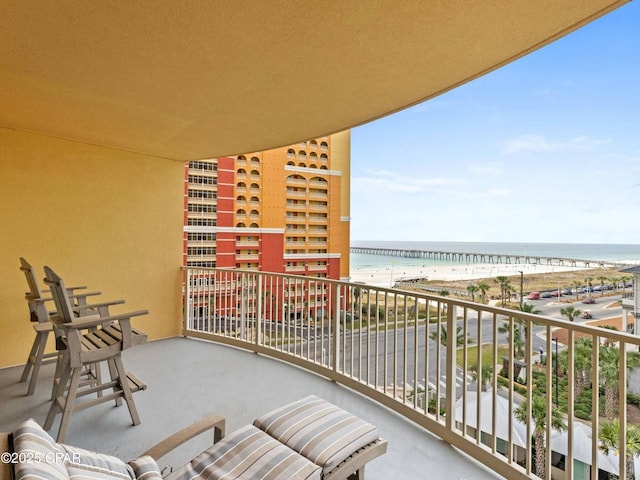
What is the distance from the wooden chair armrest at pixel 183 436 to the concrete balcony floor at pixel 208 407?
0.77 metres

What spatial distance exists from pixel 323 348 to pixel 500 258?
996 cm

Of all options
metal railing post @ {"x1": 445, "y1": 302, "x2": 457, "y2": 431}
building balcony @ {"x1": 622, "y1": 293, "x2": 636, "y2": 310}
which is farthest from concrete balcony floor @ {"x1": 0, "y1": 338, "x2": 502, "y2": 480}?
building balcony @ {"x1": 622, "y1": 293, "x2": 636, "y2": 310}

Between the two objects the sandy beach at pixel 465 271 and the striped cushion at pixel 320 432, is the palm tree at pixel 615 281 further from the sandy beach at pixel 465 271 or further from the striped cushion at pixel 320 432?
the striped cushion at pixel 320 432

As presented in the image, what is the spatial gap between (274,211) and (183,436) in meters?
10.4

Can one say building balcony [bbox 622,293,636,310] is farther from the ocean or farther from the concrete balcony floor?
the ocean

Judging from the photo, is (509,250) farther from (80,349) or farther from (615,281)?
(80,349)

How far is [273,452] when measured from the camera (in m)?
1.55

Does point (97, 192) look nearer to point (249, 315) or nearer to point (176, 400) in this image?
point (249, 315)

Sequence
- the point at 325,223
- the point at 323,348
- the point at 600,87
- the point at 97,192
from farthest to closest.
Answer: the point at 600,87 < the point at 325,223 < the point at 97,192 < the point at 323,348

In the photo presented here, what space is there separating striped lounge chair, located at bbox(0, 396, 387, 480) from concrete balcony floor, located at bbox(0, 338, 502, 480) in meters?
0.62

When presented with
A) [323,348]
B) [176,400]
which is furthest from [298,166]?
[176,400]

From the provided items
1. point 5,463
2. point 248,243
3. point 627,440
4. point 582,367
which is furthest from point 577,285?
point 5,463

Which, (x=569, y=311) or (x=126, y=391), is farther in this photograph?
(x=569, y=311)

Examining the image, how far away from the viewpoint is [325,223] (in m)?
12.5
